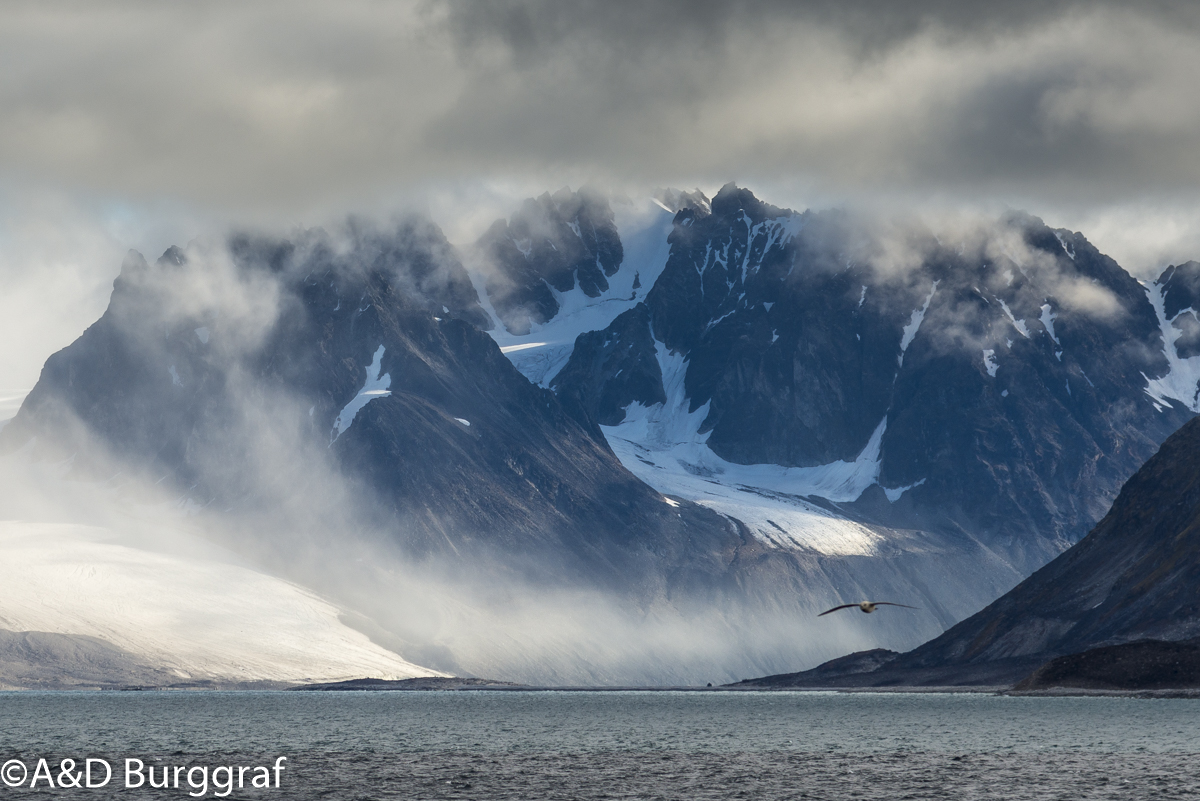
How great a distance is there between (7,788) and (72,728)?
81.4 m

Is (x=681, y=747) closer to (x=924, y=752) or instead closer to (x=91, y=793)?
(x=924, y=752)

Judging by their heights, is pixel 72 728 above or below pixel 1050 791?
above

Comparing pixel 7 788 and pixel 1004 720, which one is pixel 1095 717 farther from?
pixel 7 788

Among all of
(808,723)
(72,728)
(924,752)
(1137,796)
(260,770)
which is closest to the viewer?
(1137,796)

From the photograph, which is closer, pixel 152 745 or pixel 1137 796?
pixel 1137 796

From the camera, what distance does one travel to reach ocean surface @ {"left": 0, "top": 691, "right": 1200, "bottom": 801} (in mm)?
101875

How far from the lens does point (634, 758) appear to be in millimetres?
131750

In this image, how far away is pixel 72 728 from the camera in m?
178

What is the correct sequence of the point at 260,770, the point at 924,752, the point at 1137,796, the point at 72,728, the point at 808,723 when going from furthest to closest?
the point at 808,723 → the point at 72,728 → the point at 924,752 → the point at 260,770 → the point at 1137,796

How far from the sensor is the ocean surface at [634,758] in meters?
102

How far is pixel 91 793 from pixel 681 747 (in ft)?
207

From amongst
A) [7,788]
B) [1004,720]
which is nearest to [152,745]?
[7,788]

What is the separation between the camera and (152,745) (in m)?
147

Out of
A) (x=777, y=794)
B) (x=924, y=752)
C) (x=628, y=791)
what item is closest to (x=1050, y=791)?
→ (x=777, y=794)
